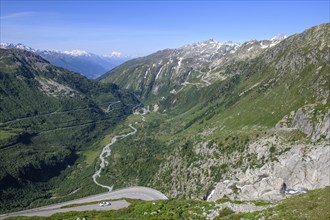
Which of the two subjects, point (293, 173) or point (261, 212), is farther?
point (293, 173)

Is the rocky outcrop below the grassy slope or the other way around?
below

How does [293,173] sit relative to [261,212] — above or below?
below

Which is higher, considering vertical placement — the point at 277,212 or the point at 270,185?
the point at 277,212

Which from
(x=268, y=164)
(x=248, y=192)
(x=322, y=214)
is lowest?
(x=268, y=164)

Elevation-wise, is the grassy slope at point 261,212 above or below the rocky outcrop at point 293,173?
above

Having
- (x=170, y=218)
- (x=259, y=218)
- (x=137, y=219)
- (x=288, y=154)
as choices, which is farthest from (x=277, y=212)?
(x=288, y=154)

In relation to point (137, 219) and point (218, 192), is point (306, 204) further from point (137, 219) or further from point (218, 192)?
point (218, 192)

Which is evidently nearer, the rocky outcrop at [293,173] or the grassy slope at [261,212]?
the grassy slope at [261,212]

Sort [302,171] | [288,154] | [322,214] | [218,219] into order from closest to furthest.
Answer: [322,214] → [218,219] → [302,171] → [288,154]
